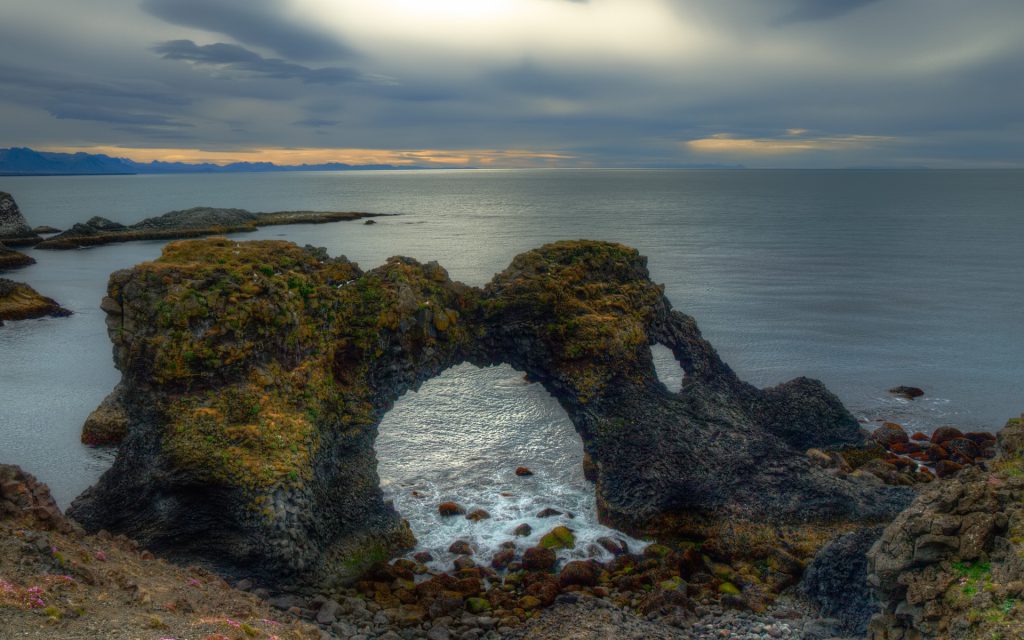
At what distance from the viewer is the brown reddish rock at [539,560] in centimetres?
1786

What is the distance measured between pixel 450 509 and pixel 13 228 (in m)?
102

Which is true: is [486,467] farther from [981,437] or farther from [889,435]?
[981,437]

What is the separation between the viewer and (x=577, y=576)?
55.1 feet

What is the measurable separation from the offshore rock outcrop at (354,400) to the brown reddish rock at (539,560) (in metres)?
2.95

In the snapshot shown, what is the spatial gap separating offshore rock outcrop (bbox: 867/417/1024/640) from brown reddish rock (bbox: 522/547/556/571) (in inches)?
305

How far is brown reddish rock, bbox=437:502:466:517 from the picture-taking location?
21.1m

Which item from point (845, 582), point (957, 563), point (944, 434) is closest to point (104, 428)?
point (845, 582)

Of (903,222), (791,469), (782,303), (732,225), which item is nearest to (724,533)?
(791,469)

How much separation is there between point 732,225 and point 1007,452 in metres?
119

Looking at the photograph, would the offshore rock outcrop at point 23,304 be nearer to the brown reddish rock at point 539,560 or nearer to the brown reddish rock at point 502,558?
the brown reddish rock at point 502,558

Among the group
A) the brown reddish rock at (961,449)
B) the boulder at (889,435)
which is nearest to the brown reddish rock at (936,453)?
the brown reddish rock at (961,449)

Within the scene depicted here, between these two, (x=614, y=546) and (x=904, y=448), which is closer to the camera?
(x=614, y=546)

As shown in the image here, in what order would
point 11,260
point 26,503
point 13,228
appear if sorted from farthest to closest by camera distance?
point 13,228
point 11,260
point 26,503

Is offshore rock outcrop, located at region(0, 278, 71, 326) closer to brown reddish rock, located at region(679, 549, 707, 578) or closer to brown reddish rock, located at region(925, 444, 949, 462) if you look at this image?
brown reddish rock, located at region(679, 549, 707, 578)
